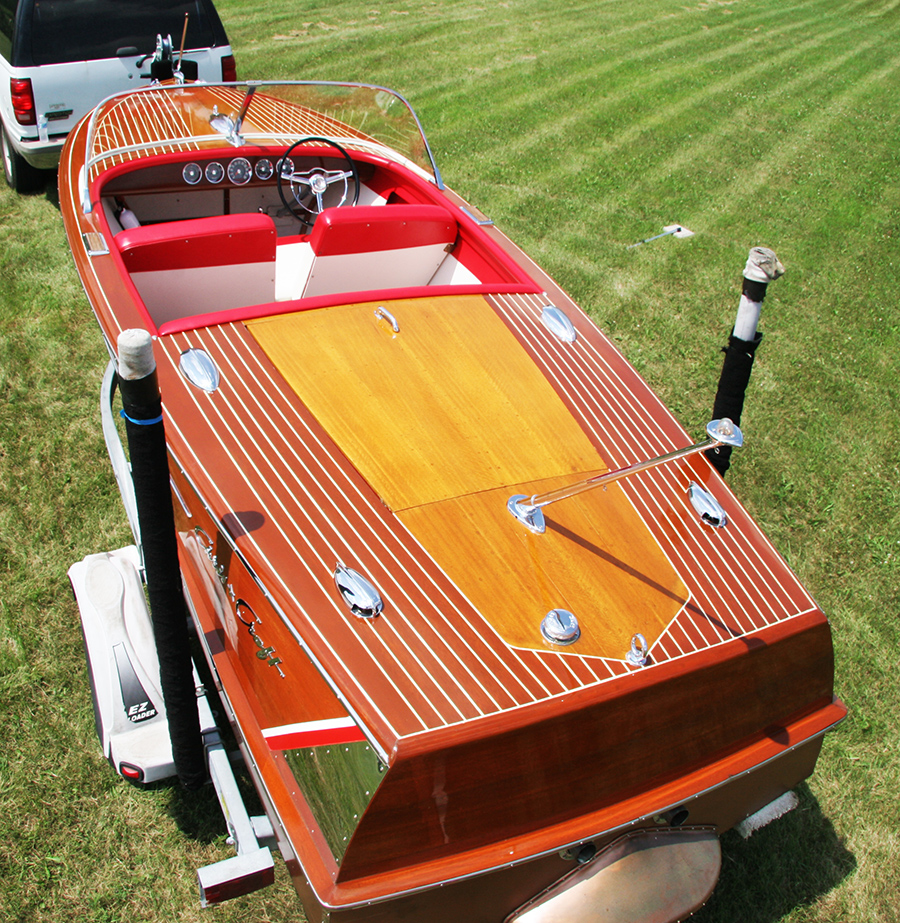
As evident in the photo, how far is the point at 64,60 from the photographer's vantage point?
5.85 m

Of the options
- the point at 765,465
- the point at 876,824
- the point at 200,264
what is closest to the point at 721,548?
the point at 876,824

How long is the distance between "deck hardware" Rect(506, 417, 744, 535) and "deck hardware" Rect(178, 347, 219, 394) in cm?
109

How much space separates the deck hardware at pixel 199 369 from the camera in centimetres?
283

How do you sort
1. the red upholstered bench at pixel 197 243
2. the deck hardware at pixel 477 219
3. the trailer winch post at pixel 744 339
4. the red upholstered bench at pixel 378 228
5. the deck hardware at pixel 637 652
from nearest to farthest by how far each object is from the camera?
1. the deck hardware at pixel 637 652
2. the trailer winch post at pixel 744 339
3. the red upholstered bench at pixel 197 243
4. the red upholstered bench at pixel 378 228
5. the deck hardware at pixel 477 219

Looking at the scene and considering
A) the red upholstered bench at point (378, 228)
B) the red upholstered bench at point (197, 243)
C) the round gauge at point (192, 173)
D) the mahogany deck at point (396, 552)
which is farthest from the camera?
the round gauge at point (192, 173)

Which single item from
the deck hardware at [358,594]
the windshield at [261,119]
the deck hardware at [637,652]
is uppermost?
the windshield at [261,119]

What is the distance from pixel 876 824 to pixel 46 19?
22.2 feet

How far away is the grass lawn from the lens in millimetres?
2902

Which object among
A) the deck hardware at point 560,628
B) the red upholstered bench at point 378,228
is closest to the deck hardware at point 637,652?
the deck hardware at point 560,628

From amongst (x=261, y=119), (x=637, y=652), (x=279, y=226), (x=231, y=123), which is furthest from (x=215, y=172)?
(x=637, y=652)

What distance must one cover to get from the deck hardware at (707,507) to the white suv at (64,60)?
4.69 meters

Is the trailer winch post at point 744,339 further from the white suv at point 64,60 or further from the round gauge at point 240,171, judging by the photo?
the white suv at point 64,60

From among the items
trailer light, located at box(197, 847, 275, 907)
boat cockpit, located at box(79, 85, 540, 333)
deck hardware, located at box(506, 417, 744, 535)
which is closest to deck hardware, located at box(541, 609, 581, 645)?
deck hardware, located at box(506, 417, 744, 535)

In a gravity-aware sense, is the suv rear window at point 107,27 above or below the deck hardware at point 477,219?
above
